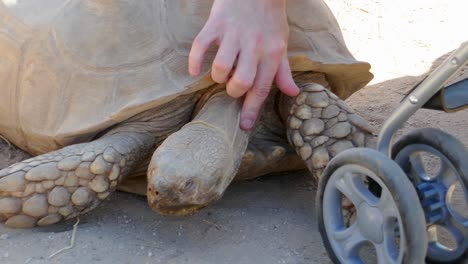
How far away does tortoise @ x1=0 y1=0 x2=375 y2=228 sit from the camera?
2299 millimetres

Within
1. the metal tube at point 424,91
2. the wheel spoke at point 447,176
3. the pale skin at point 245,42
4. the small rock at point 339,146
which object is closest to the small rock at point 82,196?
the pale skin at point 245,42

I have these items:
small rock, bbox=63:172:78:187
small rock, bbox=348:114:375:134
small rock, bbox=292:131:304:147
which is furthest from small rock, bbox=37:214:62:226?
small rock, bbox=348:114:375:134

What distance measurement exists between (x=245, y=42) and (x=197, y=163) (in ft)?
1.33

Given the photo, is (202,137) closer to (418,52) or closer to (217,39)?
(217,39)

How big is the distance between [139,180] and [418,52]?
236 centimetres

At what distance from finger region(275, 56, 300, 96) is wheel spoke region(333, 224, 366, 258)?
639 millimetres

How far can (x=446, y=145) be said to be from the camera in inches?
70.8

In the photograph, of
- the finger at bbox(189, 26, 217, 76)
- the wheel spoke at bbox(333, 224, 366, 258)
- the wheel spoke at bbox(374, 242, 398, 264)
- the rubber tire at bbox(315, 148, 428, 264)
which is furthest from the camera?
the finger at bbox(189, 26, 217, 76)

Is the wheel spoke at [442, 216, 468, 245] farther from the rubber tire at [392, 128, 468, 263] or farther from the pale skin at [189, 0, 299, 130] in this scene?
the pale skin at [189, 0, 299, 130]

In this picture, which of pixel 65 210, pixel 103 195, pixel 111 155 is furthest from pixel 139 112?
pixel 65 210

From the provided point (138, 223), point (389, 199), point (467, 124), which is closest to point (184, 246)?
point (138, 223)

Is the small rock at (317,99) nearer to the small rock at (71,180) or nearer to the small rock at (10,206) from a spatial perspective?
the small rock at (71,180)

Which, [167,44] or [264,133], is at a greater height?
[167,44]

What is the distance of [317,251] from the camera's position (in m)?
2.18
